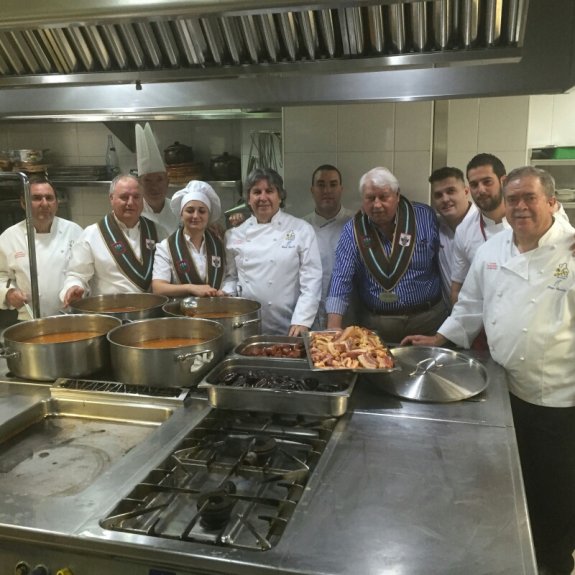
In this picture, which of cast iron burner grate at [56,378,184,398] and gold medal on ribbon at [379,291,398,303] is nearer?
cast iron burner grate at [56,378,184,398]

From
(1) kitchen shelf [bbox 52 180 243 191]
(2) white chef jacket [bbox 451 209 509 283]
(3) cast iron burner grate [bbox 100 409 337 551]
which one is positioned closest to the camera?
(3) cast iron burner grate [bbox 100 409 337 551]

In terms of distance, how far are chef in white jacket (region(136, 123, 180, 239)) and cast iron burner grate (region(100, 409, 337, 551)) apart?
208cm

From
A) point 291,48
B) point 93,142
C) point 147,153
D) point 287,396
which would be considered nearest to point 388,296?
point 287,396

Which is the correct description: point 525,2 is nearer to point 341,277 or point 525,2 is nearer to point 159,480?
point 159,480

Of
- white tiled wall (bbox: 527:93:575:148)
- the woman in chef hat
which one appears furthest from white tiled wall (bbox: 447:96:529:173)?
the woman in chef hat

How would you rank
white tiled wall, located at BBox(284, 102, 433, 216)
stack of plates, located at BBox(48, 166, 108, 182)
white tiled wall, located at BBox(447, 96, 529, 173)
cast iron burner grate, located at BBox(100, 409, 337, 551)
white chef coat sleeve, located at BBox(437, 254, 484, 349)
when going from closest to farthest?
cast iron burner grate, located at BBox(100, 409, 337, 551) → white chef coat sleeve, located at BBox(437, 254, 484, 349) → white tiled wall, located at BBox(284, 102, 433, 216) → white tiled wall, located at BBox(447, 96, 529, 173) → stack of plates, located at BBox(48, 166, 108, 182)

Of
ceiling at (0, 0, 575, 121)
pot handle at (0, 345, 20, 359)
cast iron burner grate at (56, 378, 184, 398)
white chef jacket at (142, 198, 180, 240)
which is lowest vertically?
cast iron burner grate at (56, 378, 184, 398)

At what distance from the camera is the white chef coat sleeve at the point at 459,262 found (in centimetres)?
253

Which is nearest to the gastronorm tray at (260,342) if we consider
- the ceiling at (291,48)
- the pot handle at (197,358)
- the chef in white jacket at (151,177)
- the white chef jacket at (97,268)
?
the pot handle at (197,358)

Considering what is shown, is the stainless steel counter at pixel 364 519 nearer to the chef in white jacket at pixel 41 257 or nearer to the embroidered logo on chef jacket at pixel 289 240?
the embroidered logo on chef jacket at pixel 289 240

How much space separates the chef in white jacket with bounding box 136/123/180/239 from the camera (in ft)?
10.9

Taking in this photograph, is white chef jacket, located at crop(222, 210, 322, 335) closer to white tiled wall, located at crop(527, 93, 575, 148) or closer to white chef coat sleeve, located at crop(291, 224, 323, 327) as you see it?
white chef coat sleeve, located at crop(291, 224, 323, 327)

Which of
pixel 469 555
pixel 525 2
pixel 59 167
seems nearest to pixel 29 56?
pixel 525 2

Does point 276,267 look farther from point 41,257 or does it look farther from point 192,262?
point 41,257
